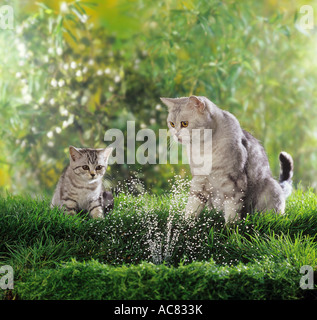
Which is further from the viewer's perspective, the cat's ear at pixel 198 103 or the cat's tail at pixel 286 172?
the cat's tail at pixel 286 172

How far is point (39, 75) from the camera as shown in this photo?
3.57 metres

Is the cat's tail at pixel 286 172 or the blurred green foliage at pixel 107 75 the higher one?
the blurred green foliage at pixel 107 75

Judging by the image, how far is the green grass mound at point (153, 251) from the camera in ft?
5.89

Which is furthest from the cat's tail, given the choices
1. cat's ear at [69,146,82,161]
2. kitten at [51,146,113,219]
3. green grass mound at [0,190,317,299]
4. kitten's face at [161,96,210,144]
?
cat's ear at [69,146,82,161]

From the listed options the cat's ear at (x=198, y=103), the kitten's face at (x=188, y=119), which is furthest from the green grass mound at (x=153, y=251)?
the cat's ear at (x=198, y=103)

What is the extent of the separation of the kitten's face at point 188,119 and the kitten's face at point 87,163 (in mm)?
428

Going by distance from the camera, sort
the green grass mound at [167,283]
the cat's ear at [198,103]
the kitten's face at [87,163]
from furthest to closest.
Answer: the kitten's face at [87,163] < the cat's ear at [198,103] < the green grass mound at [167,283]

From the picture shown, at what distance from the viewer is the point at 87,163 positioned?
2.41m

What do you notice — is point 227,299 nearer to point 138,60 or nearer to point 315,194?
point 315,194

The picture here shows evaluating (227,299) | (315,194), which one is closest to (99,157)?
(227,299)

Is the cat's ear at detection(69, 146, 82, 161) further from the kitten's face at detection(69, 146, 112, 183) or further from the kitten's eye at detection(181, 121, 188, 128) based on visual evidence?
the kitten's eye at detection(181, 121, 188, 128)

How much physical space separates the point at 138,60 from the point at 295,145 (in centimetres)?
154

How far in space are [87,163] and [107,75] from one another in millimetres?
1376

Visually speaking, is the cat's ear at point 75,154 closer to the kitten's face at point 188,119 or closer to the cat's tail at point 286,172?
the kitten's face at point 188,119
